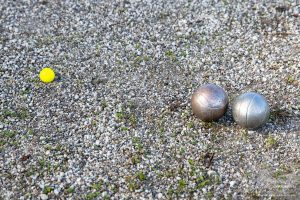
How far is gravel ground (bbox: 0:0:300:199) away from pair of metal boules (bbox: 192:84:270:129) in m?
0.26

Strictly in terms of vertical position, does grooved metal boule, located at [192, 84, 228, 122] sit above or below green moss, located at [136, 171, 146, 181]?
above

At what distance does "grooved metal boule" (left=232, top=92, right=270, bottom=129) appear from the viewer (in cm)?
725

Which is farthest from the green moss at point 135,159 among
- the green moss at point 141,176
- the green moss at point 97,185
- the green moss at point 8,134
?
the green moss at point 8,134

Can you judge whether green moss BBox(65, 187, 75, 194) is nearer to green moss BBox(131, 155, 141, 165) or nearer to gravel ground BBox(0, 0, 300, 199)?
gravel ground BBox(0, 0, 300, 199)

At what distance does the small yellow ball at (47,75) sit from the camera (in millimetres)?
8557

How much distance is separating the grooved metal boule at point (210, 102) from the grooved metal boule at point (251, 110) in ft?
0.67

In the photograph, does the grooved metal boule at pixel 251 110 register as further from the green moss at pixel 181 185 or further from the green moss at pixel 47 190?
the green moss at pixel 47 190

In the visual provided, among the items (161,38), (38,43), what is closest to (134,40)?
(161,38)

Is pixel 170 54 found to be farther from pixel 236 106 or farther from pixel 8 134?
pixel 8 134

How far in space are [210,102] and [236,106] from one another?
40 cm

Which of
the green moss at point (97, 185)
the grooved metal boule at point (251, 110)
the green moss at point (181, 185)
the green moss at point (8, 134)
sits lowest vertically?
the green moss at point (181, 185)

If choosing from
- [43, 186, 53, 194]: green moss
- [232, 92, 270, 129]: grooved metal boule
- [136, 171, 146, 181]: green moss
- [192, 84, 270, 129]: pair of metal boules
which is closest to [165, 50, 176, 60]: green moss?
[192, 84, 270, 129]: pair of metal boules

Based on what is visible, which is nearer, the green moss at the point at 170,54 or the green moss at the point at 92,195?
the green moss at the point at 92,195

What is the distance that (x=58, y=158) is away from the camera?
7.18 meters
